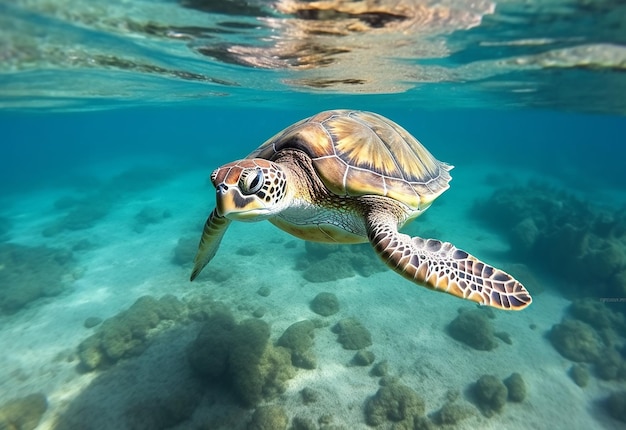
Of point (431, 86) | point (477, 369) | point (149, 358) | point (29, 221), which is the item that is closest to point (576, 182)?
point (431, 86)

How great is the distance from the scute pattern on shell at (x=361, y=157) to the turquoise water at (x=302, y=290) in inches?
124

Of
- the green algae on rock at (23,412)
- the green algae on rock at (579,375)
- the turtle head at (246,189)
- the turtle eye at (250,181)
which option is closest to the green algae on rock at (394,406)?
the green algae on rock at (579,375)

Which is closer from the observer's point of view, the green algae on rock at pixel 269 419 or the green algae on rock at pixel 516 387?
the green algae on rock at pixel 269 419

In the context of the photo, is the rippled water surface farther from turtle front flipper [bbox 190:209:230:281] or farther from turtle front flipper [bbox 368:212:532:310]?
turtle front flipper [bbox 368:212:532:310]

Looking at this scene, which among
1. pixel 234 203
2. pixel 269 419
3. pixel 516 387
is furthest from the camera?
pixel 516 387

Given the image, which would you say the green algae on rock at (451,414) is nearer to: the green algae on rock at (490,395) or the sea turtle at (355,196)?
the green algae on rock at (490,395)

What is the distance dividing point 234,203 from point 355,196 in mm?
1671

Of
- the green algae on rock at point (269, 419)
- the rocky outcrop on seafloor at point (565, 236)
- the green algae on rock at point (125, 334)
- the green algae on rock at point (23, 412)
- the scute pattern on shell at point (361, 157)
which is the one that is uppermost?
the scute pattern on shell at point (361, 157)

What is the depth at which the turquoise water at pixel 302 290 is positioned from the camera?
6.16 meters

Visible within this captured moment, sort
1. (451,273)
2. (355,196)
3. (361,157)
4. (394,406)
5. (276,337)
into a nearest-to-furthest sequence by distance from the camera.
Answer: (451,273) → (355,196) → (361,157) → (394,406) → (276,337)

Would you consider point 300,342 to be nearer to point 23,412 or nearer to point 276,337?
point 276,337

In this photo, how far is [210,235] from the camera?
4.77m

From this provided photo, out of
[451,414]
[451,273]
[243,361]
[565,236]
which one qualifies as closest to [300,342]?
[243,361]

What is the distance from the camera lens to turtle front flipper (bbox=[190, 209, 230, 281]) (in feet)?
14.2
